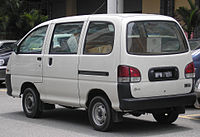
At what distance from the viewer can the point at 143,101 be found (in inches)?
306

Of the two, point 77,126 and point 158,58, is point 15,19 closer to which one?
point 77,126

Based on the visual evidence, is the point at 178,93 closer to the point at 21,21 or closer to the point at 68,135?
the point at 68,135

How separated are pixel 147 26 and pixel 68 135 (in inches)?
89.2

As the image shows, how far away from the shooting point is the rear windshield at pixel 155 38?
7.99m

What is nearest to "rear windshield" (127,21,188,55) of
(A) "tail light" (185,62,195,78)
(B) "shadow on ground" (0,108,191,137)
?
(A) "tail light" (185,62,195,78)

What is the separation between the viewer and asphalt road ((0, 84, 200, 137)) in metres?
8.13

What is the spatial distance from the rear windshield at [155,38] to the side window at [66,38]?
1223 mm

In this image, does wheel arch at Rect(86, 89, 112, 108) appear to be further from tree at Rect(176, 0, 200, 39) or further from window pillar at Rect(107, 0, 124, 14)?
window pillar at Rect(107, 0, 124, 14)

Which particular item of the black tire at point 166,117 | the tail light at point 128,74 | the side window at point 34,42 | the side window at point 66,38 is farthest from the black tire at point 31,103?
the tail light at point 128,74

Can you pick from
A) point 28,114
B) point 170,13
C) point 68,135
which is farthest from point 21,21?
point 68,135

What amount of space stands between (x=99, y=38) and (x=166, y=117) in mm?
1994

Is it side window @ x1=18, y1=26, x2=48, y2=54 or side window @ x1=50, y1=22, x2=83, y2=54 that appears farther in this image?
side window @ x1=18, y1=26, x2=48, y2=54

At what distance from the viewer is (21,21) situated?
34594 millimetres

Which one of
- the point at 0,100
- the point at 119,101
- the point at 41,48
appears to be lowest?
the point at 0,100
